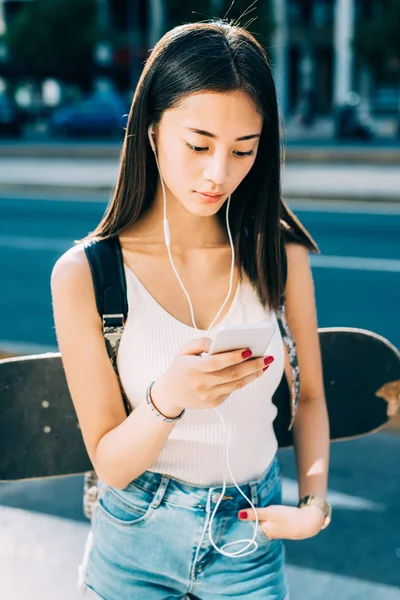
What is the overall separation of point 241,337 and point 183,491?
1.36ft

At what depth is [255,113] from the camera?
1590mm

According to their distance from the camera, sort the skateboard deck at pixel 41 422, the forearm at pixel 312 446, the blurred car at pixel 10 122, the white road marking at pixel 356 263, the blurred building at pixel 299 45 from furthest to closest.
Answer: the blurred building at pixel 299 45 < the blurred car at pixel 10 122 < the white road marking at pixel 356 263 < the skateboard deck at pixel 41 422 < the forearm at pixel 312 446

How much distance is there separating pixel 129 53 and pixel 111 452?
44.2 metres

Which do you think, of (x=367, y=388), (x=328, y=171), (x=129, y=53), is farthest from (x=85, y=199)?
(x=129, y=53)

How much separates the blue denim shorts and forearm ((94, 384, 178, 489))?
0.22 feet

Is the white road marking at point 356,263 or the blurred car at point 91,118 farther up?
the white road marking at point 356,263

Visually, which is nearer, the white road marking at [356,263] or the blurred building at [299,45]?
the white road marking at [356,263]

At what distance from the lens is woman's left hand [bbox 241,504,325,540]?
164 cm

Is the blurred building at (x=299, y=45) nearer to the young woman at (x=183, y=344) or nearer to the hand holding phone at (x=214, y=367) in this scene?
the young woman at (x=183, y=344)

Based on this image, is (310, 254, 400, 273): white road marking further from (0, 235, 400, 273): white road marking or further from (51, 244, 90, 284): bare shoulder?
Result: (51, 244, 90, 284): bare shoulder

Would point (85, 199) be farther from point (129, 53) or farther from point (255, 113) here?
point (129, 53)

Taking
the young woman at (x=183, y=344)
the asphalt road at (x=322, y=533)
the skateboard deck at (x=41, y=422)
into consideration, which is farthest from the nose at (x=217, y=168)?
the asphalt road at (x=322, y=533)

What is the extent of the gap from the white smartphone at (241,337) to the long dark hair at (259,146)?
0.36 m

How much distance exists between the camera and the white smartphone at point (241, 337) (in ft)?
4.37
